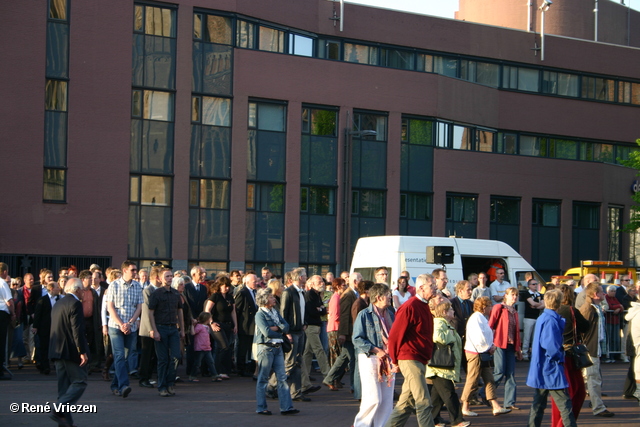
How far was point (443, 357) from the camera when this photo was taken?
11.2m

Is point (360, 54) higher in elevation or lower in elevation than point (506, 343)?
higher

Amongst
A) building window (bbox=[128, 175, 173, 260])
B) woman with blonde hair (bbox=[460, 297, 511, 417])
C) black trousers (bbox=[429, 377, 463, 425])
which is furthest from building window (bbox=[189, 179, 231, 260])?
black trousers (bbox=[429, 377, 463, 425])

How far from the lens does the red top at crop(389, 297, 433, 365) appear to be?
383 inches

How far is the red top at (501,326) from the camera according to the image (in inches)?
510

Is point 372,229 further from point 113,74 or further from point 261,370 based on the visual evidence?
point 261,370

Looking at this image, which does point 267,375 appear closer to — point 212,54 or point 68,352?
point 68,352

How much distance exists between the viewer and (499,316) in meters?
13.1

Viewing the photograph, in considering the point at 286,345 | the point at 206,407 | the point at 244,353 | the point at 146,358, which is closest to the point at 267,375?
the point at 286,345

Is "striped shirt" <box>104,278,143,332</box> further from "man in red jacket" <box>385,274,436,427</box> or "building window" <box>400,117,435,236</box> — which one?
"building window" <box>400,117,435,236</box>

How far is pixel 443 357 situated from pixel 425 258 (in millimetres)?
10221

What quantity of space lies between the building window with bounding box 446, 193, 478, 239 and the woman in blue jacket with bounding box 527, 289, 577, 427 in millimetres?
26037

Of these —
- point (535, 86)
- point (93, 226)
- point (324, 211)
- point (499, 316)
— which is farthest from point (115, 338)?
point (535, 86)

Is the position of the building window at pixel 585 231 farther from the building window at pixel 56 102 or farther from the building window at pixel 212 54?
the building window at pixel 56 102

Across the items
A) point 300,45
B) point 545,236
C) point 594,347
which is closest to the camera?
point 594,347
